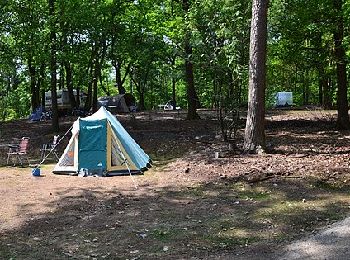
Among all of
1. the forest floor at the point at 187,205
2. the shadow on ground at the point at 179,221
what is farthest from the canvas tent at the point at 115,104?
the shadow on ground at the point at 179,221

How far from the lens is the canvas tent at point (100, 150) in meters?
11.3

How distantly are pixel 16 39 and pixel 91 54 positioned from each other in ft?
14.4

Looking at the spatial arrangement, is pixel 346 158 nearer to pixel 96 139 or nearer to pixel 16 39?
pixel 96 139

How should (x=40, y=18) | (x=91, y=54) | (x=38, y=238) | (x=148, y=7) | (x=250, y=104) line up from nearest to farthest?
(x=38, y=238) < (x=250, y=104) < (x=40, y=18) < (x=91, y=54) < (x=148, y=7)

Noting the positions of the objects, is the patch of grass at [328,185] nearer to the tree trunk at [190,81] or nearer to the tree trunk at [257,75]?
the tree trunk at [257,75]

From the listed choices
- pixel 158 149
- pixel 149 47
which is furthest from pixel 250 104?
pixel 149 47

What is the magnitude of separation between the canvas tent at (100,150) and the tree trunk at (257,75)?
291 centimetres

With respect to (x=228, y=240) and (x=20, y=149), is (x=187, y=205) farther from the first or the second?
(x=20, y=149)

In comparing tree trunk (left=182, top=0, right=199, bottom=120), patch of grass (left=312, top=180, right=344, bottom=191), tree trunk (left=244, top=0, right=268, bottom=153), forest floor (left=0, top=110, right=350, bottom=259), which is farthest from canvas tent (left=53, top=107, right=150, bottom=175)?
patch of grass (left=312, top=180, right=344, bottom=191)

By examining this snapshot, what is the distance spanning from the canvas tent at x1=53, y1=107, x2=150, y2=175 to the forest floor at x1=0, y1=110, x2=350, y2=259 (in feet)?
1.51

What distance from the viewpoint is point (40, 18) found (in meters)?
17.1

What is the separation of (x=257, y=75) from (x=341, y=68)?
19.6 feet

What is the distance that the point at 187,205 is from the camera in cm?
792

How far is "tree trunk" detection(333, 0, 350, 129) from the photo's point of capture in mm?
14258
